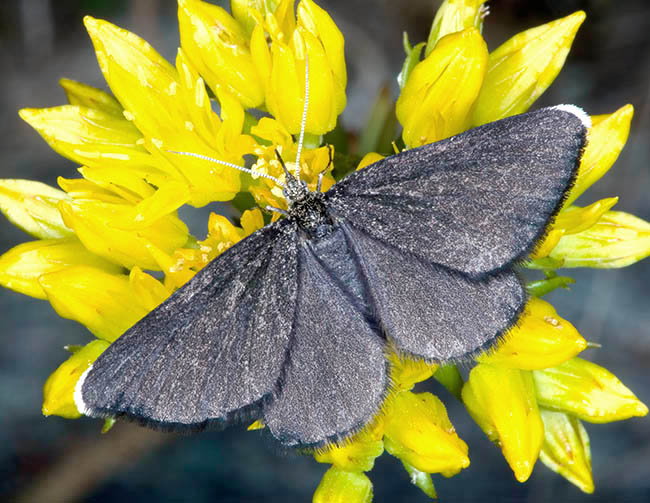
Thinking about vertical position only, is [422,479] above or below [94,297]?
below

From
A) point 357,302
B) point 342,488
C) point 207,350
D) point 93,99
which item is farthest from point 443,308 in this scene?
point 93,99

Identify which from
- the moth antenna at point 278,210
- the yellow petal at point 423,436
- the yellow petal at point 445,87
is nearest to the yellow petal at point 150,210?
the moth antenna at point 278,210

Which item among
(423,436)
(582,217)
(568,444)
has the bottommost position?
(568,444)

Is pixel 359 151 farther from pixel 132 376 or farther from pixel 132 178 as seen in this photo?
pixel 132 376

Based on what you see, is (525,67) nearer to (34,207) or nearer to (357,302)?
(357,302)

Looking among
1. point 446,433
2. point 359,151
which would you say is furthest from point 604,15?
point 446,433
